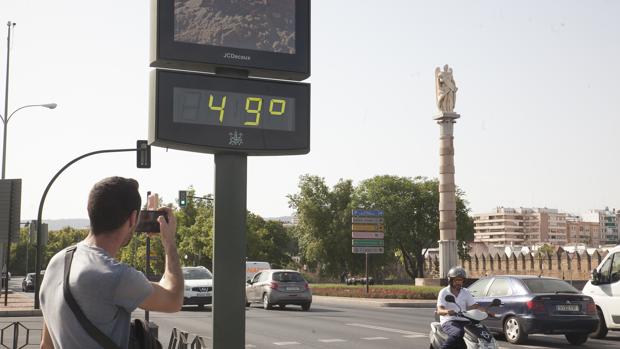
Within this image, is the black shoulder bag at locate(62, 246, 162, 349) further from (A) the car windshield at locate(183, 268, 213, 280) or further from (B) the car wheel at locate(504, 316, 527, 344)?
(A) the car windshield at locate(183, 268, 213, 280)

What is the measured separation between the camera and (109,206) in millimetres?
3203

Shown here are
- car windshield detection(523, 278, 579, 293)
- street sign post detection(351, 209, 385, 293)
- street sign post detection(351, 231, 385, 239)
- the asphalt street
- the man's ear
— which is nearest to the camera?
the man's ear

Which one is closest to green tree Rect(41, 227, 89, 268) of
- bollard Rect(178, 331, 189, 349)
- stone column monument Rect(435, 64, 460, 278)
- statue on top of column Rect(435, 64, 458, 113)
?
stone column monument Rect(435, 64, 460, 278)

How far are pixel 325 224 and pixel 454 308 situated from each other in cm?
7083

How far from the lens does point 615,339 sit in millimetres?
17125

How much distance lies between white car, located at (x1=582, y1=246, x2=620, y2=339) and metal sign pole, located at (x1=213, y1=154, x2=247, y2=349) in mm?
12333

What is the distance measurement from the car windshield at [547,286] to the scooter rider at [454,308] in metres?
7.44

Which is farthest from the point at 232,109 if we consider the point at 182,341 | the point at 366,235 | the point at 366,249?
the point at 366,235

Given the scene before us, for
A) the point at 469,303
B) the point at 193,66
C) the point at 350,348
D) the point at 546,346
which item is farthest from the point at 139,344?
the point at 546,346

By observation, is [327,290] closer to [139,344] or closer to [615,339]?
[615,339]

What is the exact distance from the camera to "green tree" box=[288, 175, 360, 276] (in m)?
77.4

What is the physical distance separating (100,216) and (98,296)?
372 millimetres

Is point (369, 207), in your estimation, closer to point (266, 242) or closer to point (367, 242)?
point (266, 242)

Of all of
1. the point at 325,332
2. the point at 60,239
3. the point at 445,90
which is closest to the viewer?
the point at 325,332
